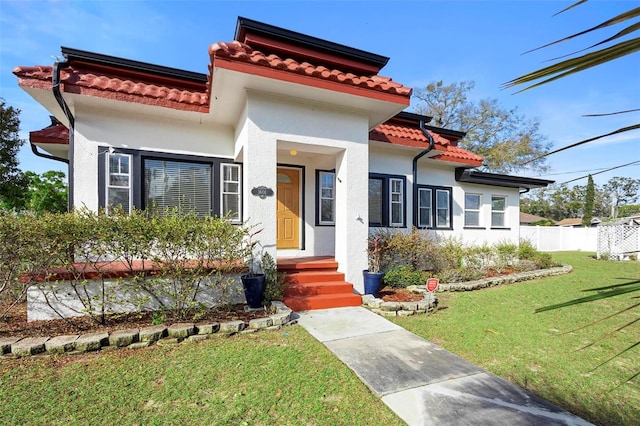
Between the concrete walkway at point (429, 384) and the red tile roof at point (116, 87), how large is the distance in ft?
18.4

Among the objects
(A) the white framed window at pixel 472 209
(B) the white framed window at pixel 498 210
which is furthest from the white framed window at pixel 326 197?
(B) the white framed window at pixel 498 210

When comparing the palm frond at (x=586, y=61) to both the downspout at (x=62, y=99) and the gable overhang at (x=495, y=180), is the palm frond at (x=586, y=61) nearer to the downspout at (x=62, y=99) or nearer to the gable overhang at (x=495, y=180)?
the downspout at (x=62, y=99)

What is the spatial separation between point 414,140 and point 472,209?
4.20 meters

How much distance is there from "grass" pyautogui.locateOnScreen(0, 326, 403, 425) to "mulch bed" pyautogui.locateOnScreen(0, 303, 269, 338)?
2.44ft

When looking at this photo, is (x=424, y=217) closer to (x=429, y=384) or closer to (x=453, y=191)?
(x=453, y=191)

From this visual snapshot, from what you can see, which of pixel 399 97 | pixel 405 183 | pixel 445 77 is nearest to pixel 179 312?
pixel 399 97

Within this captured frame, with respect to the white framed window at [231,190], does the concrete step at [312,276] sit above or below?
below

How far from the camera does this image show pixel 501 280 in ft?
29.5

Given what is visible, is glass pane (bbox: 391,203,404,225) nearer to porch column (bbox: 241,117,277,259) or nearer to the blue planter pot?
the blue planter pot

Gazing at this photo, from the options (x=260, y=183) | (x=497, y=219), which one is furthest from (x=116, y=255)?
(x=497, y=219)

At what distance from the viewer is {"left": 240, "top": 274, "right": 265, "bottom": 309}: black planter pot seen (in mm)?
5559

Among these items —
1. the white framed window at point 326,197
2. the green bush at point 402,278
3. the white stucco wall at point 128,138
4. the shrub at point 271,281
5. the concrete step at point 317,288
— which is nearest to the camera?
the shrub at point 271,281

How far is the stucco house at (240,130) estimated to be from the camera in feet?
19.6

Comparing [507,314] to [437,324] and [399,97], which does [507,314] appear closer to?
[437,324]
